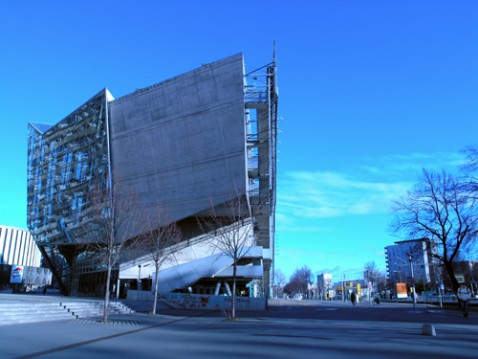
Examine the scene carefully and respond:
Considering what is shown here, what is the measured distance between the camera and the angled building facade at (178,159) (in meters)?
44.9

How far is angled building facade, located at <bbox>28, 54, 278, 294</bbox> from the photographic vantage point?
44906 mm

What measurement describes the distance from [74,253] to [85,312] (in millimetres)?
43474

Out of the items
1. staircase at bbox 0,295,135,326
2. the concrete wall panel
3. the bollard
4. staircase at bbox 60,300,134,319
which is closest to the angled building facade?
the concrete wall panel

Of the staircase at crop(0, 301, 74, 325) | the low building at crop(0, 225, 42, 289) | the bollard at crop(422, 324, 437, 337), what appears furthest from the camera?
the low building at crop(0, 225, 42, 289)

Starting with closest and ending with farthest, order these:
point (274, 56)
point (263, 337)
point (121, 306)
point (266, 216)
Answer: point (263, 337) → point (121, 306) → point (274, 56) → point (266, 216)

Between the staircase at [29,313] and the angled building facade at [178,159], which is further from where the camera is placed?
the angled building facade at [178,159]

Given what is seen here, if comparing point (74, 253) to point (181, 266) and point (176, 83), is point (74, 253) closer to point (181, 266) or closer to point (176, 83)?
point (181, 266)

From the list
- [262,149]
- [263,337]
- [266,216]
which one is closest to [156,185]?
[262,149]

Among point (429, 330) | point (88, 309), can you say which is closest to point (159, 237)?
point (88, 309)

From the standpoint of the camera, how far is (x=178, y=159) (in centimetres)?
4800

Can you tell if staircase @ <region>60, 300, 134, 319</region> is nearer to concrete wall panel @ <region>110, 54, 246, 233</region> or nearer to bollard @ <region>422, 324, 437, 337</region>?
concrete wall panel @ <region>110, 54, 246, 233</region>

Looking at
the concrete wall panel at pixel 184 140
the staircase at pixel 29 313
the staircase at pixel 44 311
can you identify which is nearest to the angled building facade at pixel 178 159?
the concrete wall panel at pixel 184 140

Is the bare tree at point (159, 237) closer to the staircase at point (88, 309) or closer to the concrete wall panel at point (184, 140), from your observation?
the concrete wall panel at point (184, 140)

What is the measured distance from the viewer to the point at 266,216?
6194 cm
